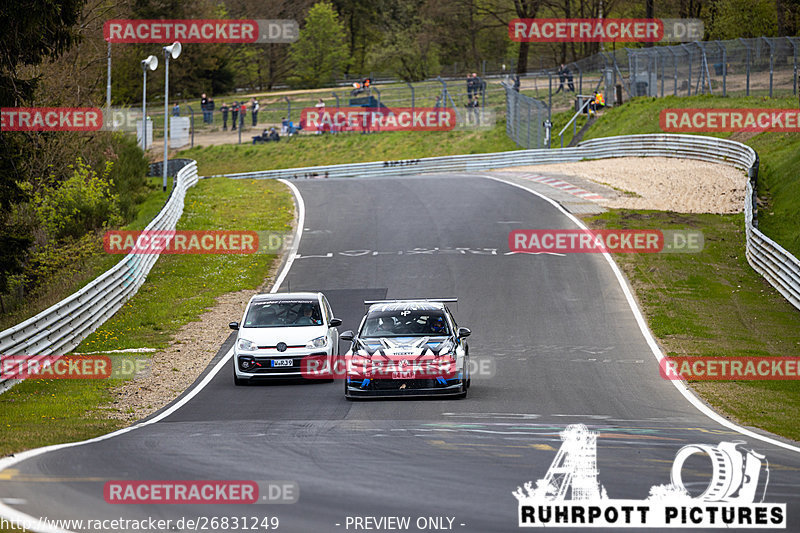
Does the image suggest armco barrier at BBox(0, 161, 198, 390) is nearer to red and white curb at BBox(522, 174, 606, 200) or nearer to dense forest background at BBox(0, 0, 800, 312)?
dense forest background at BBox(0, 0, 800, 312)

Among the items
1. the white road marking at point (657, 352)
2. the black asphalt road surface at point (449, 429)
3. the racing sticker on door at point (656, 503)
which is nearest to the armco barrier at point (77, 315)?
the black asphalt road surface at point (449, 429)

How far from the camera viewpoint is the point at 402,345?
48.7 ft

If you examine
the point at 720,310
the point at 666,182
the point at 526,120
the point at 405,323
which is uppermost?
the point at 526,120

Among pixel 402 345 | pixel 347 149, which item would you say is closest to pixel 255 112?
pixel 347 149

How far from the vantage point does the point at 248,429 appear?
40.9 ft

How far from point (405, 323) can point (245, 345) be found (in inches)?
116

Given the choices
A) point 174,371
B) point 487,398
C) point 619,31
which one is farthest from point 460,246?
point 619,31

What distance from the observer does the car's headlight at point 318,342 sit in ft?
55.1

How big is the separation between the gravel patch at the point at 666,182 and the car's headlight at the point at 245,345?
2146 centimetres

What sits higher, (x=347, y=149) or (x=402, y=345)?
(x=347, y=149)

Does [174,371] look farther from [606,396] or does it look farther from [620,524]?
[620,524]

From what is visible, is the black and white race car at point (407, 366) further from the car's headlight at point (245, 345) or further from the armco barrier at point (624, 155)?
the armco barrier at point (624, 155)

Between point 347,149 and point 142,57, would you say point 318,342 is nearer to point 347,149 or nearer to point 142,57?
point 347,149

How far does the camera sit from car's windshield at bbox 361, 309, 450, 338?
1539 centimetres
